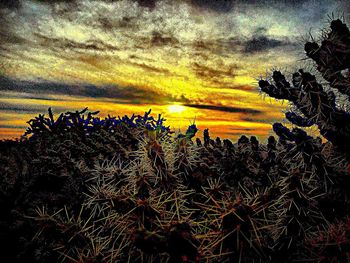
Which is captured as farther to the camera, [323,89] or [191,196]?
[323,89]

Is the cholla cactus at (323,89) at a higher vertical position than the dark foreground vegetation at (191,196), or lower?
higher

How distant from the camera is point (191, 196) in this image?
2.20 metres

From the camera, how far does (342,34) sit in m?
2.43

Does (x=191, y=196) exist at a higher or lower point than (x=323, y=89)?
lower

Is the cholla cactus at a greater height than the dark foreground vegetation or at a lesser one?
greater

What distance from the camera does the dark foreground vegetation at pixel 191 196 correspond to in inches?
63.2

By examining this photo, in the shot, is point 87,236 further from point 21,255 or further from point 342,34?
point 342,34

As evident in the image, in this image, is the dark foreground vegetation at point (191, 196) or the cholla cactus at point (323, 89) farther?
the cholla cactus at point (323, 89)

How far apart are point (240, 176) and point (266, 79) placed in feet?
2.61

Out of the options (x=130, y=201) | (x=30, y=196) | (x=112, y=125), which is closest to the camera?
(x=130, y=201)

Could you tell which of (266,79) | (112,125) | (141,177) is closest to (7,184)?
(141,177)

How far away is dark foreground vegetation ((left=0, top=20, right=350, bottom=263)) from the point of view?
161 cm

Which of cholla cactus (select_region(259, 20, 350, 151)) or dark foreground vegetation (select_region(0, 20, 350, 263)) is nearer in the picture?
dark foreground vegetation (select_region(0, 20, 350, 263))

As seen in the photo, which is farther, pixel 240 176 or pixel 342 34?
pixel 240 176
